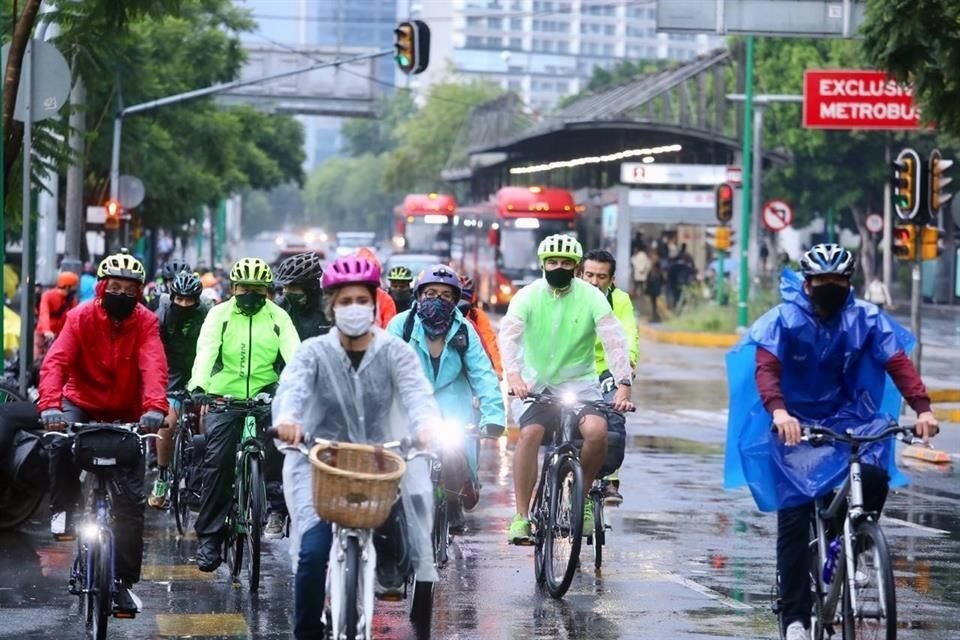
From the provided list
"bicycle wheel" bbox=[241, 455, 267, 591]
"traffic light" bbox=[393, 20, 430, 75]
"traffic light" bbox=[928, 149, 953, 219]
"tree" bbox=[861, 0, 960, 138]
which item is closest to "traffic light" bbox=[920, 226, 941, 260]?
"traffic light" bbox=[928, 149, 953, 219]

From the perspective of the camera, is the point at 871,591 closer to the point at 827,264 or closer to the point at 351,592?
the point at 827,264

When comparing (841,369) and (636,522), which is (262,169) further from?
(841,369)

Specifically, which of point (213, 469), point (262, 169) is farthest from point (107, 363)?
point (262, 169)

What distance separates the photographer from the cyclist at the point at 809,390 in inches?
318

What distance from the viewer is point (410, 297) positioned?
50.2 ft

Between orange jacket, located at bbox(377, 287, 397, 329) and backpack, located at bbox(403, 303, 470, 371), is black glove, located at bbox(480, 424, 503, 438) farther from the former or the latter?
orange jacket, located at bbox(377, 287, 397, 329)

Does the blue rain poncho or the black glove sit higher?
the blue rain poncho

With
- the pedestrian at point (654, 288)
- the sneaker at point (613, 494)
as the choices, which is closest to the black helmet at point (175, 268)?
the sneaker at point (613, 494)

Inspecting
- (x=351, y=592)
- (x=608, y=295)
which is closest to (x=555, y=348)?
(x=608, y=295)

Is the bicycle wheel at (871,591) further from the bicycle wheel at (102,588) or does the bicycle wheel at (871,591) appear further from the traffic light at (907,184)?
the traffic light at (907,184)

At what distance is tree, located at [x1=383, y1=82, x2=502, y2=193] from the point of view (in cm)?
11362

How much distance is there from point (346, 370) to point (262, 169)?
2331 inches

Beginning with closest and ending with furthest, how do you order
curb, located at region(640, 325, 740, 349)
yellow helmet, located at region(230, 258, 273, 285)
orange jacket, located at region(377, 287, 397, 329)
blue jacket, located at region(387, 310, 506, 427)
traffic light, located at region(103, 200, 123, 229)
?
blue jacket, located at region(387, 310, 506, 427) → yellow helmet, located at region(230, 258, 273, 285) → orange jacket, located at region(377, 287, 397, 329) → traffic light, located at region(103, 200, 123, 229) → curb, located at region(640, 325, 740, 349)

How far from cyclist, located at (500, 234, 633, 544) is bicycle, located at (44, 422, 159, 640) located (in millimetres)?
2610
